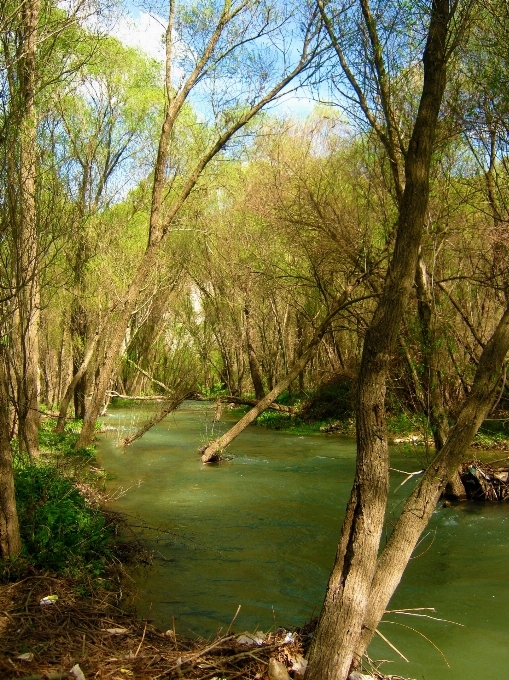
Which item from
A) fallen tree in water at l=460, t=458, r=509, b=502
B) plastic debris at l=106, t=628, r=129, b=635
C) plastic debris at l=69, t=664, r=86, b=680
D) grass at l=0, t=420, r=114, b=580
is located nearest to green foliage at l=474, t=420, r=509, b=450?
fallen tree in water at l=460, t=458, r=509, b=502

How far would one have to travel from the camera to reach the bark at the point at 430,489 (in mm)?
3797

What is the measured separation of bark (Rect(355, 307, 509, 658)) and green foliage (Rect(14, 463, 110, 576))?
2782 mm

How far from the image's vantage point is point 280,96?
10969mm

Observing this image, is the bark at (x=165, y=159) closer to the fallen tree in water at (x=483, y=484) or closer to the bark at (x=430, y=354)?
the bark at (x=430, y=354)

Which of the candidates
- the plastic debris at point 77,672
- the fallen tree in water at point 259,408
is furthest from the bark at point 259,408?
the plastic debris at point 77,672

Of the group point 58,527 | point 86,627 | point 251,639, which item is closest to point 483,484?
point 58,527

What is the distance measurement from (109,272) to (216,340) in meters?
13.2

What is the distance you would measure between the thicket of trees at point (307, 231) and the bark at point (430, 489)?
14 mm

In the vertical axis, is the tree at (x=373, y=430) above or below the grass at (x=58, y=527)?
above

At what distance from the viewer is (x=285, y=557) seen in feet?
23.9

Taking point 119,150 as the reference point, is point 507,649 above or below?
below

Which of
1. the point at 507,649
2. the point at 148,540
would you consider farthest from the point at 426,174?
the point at 148,540

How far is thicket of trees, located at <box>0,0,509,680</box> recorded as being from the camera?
3.90 m

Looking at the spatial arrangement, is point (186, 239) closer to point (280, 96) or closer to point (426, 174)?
point (280, 96)
